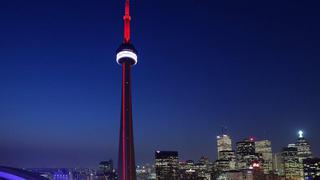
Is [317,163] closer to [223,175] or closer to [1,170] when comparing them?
[223,175]

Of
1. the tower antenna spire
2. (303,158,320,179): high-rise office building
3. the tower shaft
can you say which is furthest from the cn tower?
(303,158,320,179): high-rise office building

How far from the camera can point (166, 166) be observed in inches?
7229

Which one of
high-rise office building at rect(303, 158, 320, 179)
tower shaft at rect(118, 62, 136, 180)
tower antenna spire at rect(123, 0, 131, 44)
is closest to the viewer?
tower shaft at rect(118, 62, 136, 180)

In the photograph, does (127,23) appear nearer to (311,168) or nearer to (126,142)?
(126,142)

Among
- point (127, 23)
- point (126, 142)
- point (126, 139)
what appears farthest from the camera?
point (127, 23)

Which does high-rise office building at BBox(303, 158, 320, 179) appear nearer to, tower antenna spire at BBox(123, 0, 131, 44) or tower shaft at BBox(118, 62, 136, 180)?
tower antenna spire at BBox(123, 0, 131, 44)

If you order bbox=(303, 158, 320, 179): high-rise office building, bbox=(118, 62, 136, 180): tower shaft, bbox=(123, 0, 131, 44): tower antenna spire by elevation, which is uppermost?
bbox=(123, 0, 131, 44): tower antenna spire

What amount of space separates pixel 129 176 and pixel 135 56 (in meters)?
21.3

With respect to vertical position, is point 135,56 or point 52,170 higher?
point 135,56

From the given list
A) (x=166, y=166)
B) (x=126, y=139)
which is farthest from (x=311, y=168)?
(x=126, y=139)

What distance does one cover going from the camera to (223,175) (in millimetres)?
172250

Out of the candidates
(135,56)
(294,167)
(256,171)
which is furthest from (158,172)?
(135,56)

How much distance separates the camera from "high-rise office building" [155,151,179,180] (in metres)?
180

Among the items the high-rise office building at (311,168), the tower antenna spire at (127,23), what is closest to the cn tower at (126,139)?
the tower antenna spire at (127,23)
